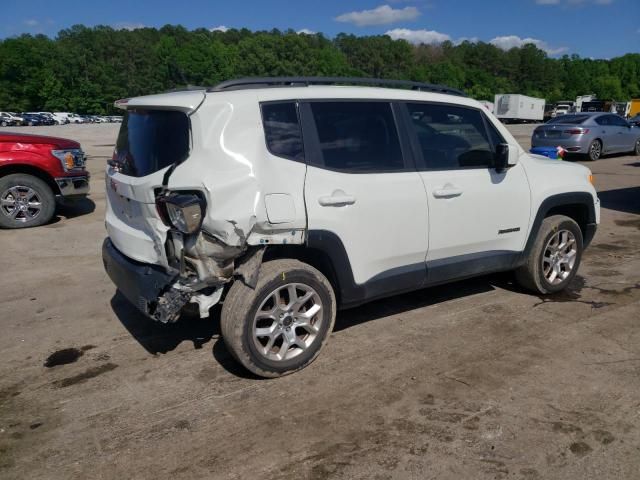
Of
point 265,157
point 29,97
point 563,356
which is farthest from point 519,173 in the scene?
point 29,97

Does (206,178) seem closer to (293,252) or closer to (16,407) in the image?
(293,252)

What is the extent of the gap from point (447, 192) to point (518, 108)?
6361 cm

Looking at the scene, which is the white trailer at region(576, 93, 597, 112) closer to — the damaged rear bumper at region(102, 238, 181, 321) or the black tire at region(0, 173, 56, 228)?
the black tire at region(0, 173, 56, 228)

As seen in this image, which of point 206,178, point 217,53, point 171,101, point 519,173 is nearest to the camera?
point 206,178

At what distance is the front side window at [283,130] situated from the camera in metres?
3.44

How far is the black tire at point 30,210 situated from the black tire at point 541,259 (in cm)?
669

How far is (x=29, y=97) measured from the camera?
103m

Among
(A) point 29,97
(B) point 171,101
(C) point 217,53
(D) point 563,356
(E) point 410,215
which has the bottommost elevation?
(D) point 563,356

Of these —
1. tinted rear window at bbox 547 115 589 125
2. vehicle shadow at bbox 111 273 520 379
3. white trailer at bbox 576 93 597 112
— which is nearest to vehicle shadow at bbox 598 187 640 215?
vehicle shadow at bbox 111 273 520 379

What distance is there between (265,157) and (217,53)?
417 feet

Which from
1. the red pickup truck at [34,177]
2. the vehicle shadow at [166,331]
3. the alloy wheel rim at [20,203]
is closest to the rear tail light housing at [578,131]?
the red pickup truck at [34,177]

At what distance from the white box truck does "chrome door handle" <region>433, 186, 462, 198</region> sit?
6183cm

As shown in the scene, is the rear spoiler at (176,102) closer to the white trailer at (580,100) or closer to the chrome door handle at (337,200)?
the chrome door handle at (337,200)

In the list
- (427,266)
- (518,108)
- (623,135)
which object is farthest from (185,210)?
(518,108)
